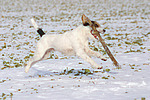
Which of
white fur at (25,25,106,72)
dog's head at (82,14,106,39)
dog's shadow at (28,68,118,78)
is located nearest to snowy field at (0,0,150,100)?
dog's shadow at (28,68,118,78)

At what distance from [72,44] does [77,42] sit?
187 mm

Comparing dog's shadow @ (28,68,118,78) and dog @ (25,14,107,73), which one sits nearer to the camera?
dog @ (25,14,107,73)

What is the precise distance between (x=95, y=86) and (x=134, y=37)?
11362 mm

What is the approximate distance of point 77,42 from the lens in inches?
326

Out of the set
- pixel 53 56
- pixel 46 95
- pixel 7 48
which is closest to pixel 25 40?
pixel 7 48

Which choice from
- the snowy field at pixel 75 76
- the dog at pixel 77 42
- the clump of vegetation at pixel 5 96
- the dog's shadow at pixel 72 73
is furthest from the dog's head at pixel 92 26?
the clump of vegetation at pixel 5 96

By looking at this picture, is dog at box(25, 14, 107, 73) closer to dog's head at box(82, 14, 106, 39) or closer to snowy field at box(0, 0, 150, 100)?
dog's head at box(82, 14, 106, 39)

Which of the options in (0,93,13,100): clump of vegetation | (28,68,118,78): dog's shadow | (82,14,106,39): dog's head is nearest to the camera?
(0,93,13,100): clump of vegetation

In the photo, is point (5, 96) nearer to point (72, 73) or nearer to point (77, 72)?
point (72, 73)

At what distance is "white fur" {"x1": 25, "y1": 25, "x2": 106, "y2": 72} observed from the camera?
822cm

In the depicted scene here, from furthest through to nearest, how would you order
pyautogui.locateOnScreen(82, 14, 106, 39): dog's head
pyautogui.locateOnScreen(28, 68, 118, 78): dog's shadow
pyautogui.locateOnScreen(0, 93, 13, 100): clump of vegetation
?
pyautogui.locateOnScreen(28, 68, 118, 78): dog's shadow < pyautogui.locateOnScreen(82, 14, 106, 39): dog's head < pyautogui.locateOnScreen(0, 93, 13, 100): clump of vegetation

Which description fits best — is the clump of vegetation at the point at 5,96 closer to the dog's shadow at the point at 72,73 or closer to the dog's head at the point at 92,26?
the dog's shadow at the point at 72,73

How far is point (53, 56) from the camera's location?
13.3m

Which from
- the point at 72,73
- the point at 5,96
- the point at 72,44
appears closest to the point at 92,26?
the point at 72,44
